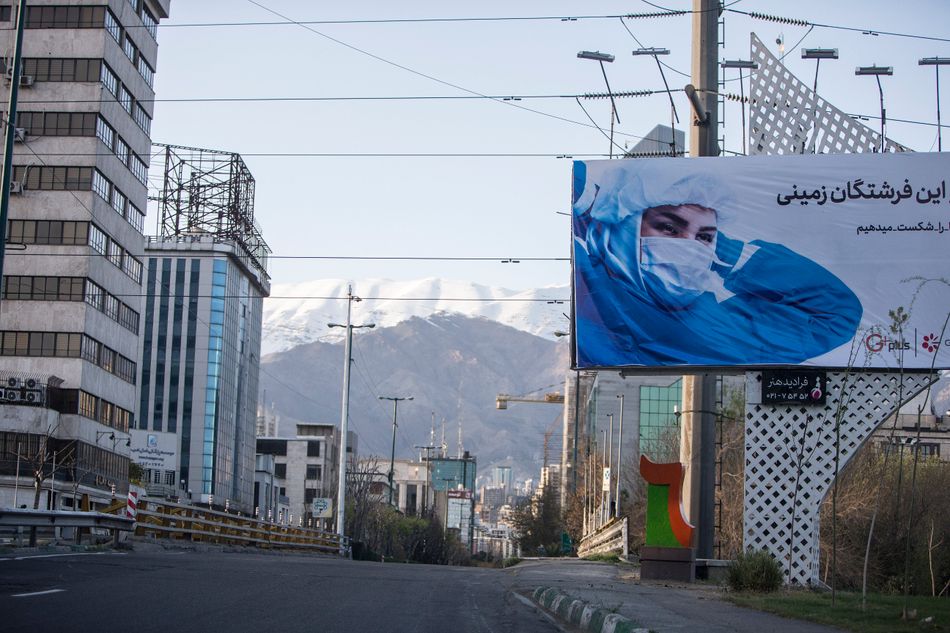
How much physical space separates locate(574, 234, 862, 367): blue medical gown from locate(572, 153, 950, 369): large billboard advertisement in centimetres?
2

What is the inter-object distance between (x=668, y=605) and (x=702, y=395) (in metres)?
9.66

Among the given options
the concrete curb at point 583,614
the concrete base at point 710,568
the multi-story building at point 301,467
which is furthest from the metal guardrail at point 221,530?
the multi-story building at point 301,467

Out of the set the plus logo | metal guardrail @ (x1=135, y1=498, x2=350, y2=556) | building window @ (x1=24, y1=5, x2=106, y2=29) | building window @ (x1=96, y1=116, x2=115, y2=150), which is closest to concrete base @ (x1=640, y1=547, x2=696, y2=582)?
the plus logo

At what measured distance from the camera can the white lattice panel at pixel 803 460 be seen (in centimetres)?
2150

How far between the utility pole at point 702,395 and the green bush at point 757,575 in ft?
19.7

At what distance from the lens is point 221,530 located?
127 feet

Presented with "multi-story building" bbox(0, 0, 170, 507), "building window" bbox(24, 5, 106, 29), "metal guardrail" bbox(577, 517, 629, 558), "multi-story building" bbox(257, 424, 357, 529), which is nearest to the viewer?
"metal guardrail" bbox(577, 517, 629, 558)

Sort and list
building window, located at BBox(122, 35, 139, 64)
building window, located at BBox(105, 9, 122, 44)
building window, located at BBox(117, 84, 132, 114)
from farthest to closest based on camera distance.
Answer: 1. building window, located at BBox(122, 35, 139, 64)
2. building window, located at BBox(117, 84, 132, 114)
3. building window, located at BBox(105, 9, 122, 44)

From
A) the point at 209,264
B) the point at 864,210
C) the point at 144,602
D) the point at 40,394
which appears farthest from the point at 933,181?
the point at 209,264

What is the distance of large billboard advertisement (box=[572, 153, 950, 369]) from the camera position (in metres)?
22.6

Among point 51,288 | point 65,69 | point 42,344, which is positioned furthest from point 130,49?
point 42,344

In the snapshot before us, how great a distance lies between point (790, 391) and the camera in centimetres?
2216

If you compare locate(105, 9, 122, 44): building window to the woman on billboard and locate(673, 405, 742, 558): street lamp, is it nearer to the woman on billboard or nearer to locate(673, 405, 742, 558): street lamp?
the woman on billboard

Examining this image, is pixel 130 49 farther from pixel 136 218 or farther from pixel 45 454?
pixel 45 454
